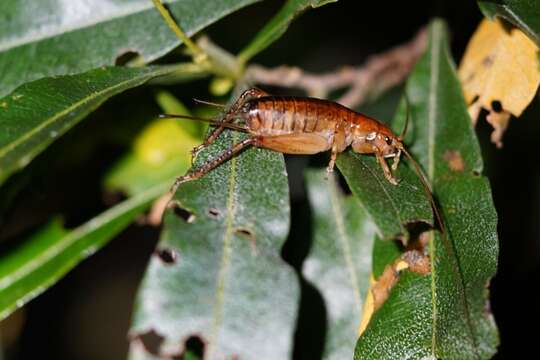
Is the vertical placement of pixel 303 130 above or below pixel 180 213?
above

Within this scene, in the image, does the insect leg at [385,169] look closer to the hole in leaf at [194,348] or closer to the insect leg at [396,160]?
the insect leg at [396,160]

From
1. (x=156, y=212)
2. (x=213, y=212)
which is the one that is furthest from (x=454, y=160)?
(x=156, y=212)

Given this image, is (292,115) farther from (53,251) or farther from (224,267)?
(53,251)

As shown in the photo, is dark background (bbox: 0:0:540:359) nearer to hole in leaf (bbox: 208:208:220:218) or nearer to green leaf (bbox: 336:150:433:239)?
green leaf (bbox: 336:150:433:239)

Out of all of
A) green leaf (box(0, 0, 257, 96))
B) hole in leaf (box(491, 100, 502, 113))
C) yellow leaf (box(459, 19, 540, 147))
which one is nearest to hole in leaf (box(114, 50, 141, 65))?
green leaf (box(0, 0, 257, 96))

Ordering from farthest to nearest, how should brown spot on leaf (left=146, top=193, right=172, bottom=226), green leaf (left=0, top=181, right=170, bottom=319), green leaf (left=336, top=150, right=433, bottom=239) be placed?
1. brown spot on leaf (left=146, top=193, right=172, bottom=226)
2. green leaf (left=0, top=181, right=170, bottom=319)
3. green leaf (left=336, top=150, right=433, bottom=239)

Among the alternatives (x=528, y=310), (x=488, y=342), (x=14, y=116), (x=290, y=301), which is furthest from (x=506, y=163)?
(x=14, y=116)
